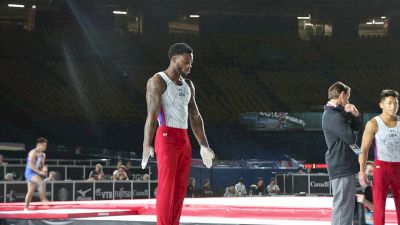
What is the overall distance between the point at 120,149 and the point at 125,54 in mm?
3543

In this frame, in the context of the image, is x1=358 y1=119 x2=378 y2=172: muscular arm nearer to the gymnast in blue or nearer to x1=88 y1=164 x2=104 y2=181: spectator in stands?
the gymnast in blue

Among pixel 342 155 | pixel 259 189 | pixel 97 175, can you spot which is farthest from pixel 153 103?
pixel 259 189

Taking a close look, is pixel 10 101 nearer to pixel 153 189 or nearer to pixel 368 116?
pixel 153 189

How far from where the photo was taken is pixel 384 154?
15.1 ft

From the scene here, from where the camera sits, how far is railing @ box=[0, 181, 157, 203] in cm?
1091

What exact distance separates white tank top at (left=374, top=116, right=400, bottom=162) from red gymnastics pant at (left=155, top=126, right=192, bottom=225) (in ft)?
5.06

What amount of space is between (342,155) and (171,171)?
4.60 feet

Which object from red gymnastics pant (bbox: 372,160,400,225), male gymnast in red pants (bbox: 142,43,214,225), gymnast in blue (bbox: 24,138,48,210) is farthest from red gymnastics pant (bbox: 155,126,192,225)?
gymnast in blue (bbox: 24,138,48,210)

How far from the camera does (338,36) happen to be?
23.2 metres

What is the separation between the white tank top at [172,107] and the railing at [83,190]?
7.51 m

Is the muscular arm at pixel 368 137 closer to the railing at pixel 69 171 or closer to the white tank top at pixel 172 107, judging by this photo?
the white tank top at pixel 172 107

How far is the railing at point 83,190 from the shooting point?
35.8 ft

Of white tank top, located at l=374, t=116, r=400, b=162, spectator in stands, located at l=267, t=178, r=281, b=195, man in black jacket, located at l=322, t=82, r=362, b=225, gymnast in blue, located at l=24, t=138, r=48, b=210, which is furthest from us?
spectator in stands, located at l=267, t=178, r=281, b=195

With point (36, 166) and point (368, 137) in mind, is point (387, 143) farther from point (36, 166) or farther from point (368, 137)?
point (36, 166)
